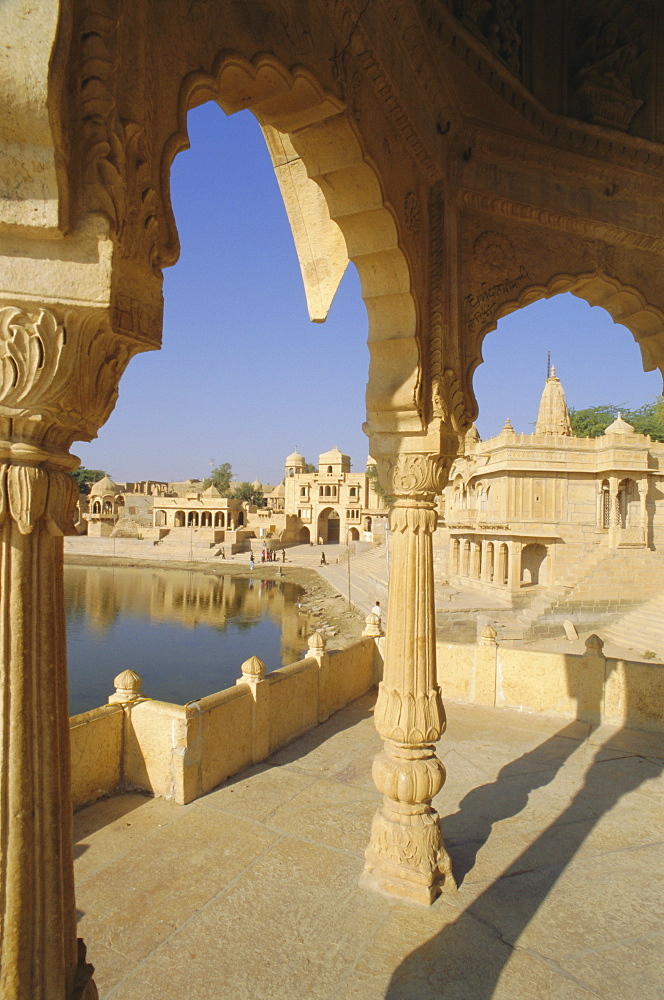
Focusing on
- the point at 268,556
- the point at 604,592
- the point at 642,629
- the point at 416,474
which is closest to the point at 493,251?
the point at 416,474

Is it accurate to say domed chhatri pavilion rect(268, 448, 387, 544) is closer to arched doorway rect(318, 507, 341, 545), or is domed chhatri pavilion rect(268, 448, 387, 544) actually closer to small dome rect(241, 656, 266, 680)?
arched doorway rect(318, 507, 341, 545)

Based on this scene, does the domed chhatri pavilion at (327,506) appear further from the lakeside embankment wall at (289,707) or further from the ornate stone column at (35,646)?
the ornate stone column at (35,646)

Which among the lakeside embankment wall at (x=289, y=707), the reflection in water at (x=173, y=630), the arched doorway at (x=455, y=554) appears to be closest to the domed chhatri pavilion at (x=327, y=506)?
the reflection in water at (x=173, y=630)

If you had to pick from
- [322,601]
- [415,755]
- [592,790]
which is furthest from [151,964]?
[322,601]

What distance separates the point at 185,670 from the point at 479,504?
43.4 feet

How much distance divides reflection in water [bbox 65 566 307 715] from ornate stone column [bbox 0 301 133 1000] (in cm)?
1587

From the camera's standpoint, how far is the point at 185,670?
20406 millimetres

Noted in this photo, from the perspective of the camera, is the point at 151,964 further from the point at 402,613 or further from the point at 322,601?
the point at 322,601

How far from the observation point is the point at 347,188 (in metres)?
3.28

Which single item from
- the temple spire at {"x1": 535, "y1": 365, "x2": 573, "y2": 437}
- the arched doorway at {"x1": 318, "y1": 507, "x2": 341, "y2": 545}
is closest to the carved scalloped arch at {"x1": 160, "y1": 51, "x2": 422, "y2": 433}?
the temple spire at {"x1": 535, "y1": 365, "x2": 573, "y2": 437}

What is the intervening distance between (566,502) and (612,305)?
61.8 ft

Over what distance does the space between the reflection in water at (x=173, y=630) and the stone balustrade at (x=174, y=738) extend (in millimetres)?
11892

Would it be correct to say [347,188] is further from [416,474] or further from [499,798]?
[499,798]

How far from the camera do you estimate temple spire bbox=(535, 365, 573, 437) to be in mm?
30766
